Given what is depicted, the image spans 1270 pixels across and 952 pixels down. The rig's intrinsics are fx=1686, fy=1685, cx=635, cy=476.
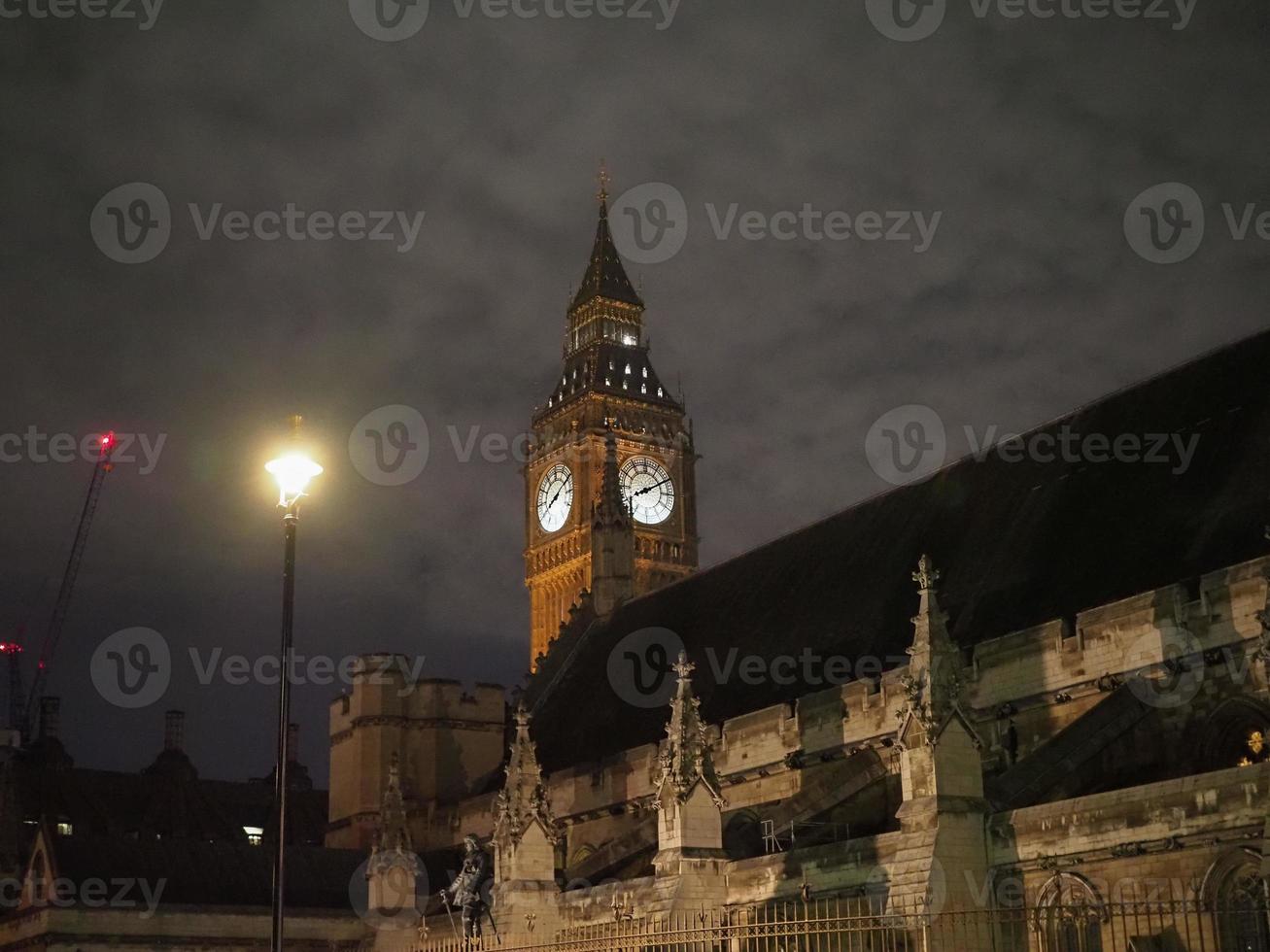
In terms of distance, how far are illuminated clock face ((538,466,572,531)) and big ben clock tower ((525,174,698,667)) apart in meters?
0.05

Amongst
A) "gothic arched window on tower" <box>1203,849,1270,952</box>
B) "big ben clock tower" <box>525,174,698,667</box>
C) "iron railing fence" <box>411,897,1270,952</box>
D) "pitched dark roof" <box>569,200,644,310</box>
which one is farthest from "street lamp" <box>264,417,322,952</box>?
"pitched dark roof" <box>569,200,644,310</box>

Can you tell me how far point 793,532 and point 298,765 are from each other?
63.1 metres

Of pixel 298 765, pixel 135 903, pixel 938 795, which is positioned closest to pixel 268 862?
pixel 135 903

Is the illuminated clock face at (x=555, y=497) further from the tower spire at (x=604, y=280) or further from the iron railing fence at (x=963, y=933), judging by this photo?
the iron railing fence at (x=963, y=933)

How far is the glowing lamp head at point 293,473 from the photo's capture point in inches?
773

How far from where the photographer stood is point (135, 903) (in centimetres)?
4194

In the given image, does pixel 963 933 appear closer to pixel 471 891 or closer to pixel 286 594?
pixel 286 594

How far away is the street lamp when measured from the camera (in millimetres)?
18406

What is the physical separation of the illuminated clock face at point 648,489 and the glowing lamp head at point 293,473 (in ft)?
188

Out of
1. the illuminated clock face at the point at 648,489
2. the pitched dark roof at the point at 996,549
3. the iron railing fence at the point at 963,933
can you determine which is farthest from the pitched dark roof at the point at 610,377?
the iron railing fence at the point at 963,933

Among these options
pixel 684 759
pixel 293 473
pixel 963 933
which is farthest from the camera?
pixel 684 759

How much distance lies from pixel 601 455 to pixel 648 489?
9.87ft

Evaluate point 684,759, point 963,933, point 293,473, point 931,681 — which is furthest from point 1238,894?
point 293,473

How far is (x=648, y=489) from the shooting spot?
79875 millimetres
